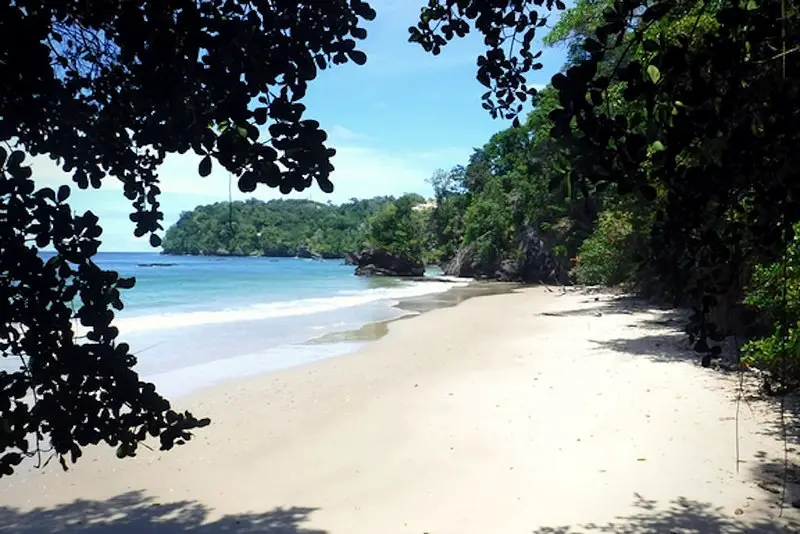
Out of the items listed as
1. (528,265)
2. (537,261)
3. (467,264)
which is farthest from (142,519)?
(467,264)

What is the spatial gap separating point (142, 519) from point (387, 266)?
58381 millimetres

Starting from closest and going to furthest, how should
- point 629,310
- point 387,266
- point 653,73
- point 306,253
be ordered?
1. point 653,73
2. point 629,310
3. point 387,266
4. point 306,253

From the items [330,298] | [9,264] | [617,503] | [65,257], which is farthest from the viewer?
[330,298]

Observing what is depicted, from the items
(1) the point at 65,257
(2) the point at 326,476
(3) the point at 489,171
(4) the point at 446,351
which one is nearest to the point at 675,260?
(1) the point at 65,257

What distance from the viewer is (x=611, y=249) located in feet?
65.5

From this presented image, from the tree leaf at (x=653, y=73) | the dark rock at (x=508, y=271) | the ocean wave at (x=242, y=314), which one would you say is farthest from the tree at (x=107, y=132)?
the dark rock at (x=508, y=271)

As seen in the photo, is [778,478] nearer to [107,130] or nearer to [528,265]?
[107,130]

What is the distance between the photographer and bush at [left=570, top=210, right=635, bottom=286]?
18.2 metres

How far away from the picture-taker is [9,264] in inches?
93.1

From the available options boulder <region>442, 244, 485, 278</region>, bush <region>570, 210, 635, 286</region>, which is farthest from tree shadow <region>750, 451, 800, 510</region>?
boulder <region>442, 244, 485, 278</region>

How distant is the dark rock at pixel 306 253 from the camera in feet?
426

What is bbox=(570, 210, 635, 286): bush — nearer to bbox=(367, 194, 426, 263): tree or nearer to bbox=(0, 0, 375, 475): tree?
bbox=(0, 0, 375, 475): tree

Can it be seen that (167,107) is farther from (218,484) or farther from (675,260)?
(218,484)

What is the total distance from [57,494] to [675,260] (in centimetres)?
542
